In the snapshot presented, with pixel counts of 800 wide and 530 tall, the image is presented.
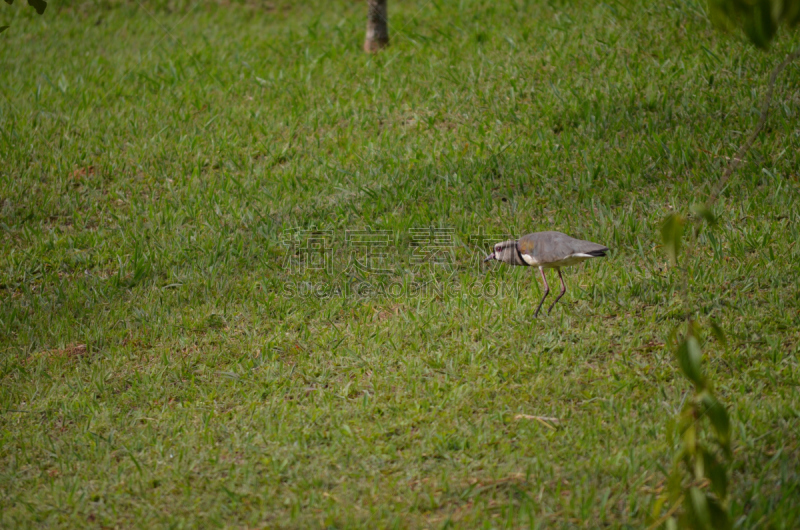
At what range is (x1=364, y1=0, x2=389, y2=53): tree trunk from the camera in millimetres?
8969

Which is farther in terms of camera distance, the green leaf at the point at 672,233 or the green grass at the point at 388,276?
the green grass at the point at 388,276

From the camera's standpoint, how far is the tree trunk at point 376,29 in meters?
8.97

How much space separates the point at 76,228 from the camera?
684 cm

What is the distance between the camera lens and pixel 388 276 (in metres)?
5.96

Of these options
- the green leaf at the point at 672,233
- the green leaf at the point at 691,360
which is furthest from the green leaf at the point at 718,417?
the green leaf at the point at 672,233

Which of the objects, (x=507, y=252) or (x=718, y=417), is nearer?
(x=718, y=417)

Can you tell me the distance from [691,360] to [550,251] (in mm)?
2751

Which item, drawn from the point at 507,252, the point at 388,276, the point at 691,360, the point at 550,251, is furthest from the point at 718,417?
the point at 388,276

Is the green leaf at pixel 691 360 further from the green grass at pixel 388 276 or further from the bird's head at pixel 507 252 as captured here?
the bird's head at pixel 507 252

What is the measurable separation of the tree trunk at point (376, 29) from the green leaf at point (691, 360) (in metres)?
7.64

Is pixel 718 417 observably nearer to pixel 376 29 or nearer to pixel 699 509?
pixel 699 509

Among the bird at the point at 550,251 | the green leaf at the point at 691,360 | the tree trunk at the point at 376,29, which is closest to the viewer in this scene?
the green leaf at the point at 691,360

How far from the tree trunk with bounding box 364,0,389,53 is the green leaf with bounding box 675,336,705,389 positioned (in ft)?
25.1

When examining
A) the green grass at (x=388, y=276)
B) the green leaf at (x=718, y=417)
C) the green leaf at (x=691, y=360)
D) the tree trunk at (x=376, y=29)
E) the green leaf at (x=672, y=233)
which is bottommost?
the green grass at (x=388, y=276)
